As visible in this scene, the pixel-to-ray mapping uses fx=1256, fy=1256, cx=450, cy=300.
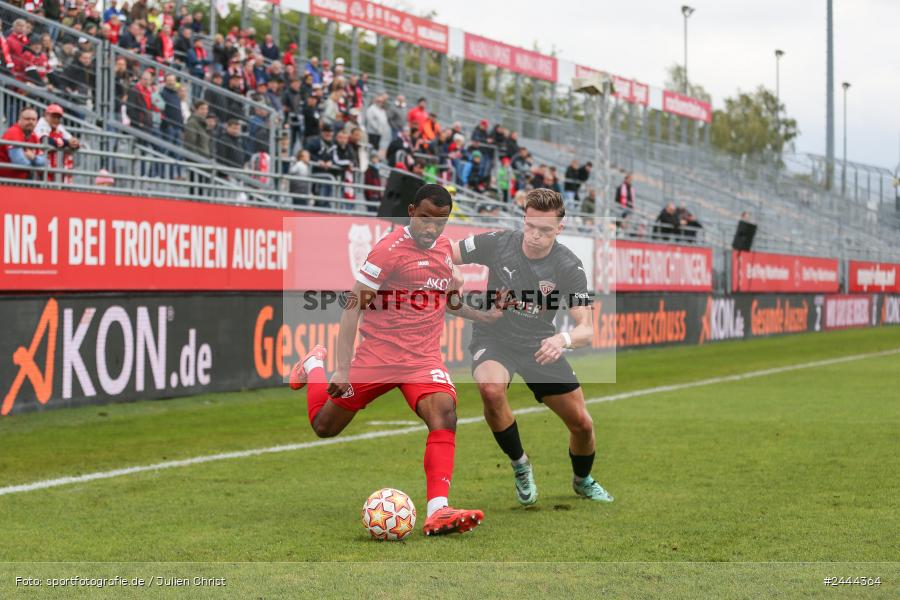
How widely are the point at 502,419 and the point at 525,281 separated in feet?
3.01

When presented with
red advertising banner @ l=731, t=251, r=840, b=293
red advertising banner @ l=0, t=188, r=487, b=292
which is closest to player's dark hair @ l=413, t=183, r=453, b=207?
red advertising banner @ l=0, t=188, r=487, b=292

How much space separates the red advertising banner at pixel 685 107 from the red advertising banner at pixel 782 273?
1042 centimetres

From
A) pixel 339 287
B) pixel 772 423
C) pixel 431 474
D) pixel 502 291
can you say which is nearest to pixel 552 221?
pixel 502 291

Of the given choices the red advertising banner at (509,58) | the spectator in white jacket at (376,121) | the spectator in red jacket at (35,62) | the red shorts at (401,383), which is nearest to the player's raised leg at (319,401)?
Answer: the red shorts at (401,383)

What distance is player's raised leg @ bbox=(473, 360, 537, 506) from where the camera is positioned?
8133 millimetres

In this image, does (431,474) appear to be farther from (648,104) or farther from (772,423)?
(648,104)

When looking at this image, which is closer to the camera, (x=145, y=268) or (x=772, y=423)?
(x=772, y=423)

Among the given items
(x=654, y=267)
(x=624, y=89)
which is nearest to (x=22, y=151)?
(x=654, y=267)

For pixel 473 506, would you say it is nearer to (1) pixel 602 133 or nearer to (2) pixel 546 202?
(2) pixel 546 202

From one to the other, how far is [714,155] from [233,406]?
35.5m

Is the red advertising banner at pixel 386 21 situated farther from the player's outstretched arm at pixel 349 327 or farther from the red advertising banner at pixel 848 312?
the player's outstretched arm at pixel 349 327

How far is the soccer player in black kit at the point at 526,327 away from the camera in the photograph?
26.7 feet

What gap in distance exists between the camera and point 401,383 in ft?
24.9

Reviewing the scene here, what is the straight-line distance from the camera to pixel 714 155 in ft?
157
